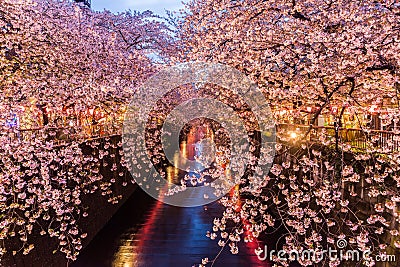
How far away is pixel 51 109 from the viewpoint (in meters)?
10.5

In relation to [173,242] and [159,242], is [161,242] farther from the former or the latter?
[173,242]

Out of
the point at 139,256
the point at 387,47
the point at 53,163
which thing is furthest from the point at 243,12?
the point at 139,256

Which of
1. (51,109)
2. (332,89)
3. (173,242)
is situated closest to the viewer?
(332,89)

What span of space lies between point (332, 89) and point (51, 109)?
7706 millimetres

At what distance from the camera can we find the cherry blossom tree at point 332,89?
5328 mm

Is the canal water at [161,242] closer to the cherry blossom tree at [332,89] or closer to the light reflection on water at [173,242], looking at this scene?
the light reflection on water at [173,242]

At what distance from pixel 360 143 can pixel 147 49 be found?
13091mm

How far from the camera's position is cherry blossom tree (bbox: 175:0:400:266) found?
533cm

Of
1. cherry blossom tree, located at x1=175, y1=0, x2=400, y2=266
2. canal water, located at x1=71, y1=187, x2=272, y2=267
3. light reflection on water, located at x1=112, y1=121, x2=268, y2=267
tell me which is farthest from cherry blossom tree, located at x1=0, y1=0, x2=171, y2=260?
cherry blossom tree, located at x1=175, y1=0, x2=400, y2=266

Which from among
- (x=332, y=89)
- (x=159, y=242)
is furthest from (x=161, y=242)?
(x=332, y=89)

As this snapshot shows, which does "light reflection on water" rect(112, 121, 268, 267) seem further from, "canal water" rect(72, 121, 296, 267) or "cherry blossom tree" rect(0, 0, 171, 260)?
"cherry blossom tree" rect(0, 0, 171, 260)

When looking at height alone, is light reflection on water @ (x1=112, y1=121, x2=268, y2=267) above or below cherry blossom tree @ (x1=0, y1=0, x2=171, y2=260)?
below

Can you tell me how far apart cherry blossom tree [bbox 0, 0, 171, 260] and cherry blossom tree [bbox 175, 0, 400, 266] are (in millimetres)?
3525

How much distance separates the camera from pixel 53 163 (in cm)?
810
